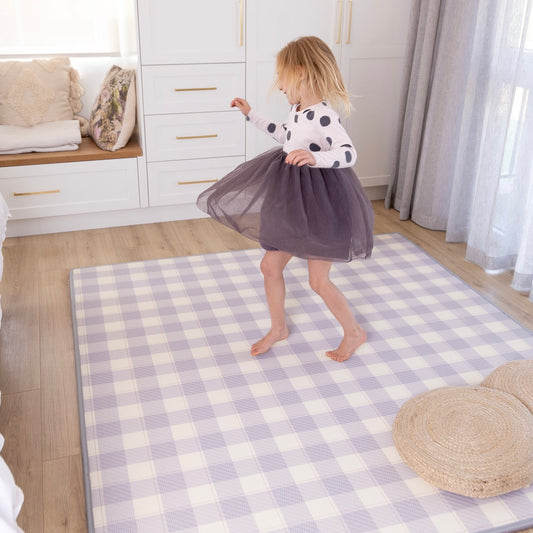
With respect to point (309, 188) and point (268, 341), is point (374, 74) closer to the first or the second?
point (309, 188)

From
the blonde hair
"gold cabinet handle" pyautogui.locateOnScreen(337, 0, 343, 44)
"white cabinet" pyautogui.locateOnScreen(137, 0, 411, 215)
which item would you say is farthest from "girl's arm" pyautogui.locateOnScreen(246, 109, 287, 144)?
"gold cabinet handle" pyautogui.locateOnScreen(337, 0, 343, 44)

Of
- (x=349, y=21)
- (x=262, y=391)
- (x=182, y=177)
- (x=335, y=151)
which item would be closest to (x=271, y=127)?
(x=335, y=151)

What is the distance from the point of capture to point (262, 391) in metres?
2.11

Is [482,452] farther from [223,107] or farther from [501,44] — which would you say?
[223,107]

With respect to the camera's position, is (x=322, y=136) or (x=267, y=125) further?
(x=267, y=125)

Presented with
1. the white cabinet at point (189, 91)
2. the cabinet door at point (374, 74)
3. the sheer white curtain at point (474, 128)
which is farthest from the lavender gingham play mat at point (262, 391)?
the cabinet door at point (374, 74)

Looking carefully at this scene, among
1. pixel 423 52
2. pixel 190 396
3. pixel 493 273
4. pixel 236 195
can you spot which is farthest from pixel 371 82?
pixel 190 396

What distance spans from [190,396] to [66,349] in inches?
21.4

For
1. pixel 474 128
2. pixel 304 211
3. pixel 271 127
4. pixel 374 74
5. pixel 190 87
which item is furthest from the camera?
pixel 374 74

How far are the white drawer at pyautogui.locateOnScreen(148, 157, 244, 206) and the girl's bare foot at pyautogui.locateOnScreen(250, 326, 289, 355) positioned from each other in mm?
1286

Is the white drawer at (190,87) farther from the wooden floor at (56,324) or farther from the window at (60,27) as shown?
the wooden floor at (56,324)

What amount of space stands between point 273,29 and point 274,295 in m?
1.55

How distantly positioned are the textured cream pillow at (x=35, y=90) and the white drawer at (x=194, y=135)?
0.52 metres

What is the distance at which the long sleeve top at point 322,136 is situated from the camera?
6.36 feet
